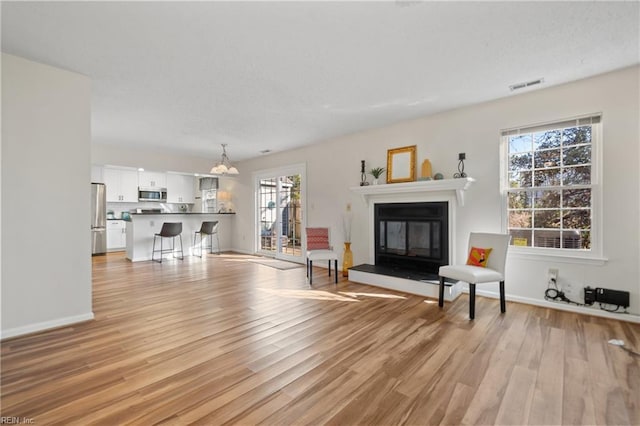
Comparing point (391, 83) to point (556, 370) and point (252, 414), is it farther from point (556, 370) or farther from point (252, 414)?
point (252, 414)

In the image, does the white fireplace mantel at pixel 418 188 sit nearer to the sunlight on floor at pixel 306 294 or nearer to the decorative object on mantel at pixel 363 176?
Result: the decorative object on mantel at pixel 363 176

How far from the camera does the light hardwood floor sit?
1557mm

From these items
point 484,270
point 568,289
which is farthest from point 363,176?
point 568,289

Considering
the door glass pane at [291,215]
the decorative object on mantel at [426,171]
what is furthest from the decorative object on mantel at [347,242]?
the decorative object on mantel at [426,171]

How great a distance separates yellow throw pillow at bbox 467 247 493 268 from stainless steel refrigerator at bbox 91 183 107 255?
26.6 feet

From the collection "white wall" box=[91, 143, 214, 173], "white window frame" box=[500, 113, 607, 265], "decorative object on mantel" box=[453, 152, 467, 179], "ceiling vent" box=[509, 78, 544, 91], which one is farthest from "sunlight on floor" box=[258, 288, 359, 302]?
"white wall" box=[91, 143, 214, 173]

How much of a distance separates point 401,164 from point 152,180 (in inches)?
285

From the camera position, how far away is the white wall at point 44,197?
247 cm

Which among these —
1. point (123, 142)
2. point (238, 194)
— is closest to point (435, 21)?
point (123, 142)

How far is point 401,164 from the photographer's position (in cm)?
442

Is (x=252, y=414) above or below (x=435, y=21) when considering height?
below

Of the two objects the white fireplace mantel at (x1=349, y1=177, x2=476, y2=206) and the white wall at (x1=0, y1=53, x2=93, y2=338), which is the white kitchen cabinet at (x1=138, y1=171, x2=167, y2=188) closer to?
the white wall at (x1=0, y1=53, x2=93, y2=338)

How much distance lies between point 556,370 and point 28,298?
438cm

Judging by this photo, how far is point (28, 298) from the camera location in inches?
100
